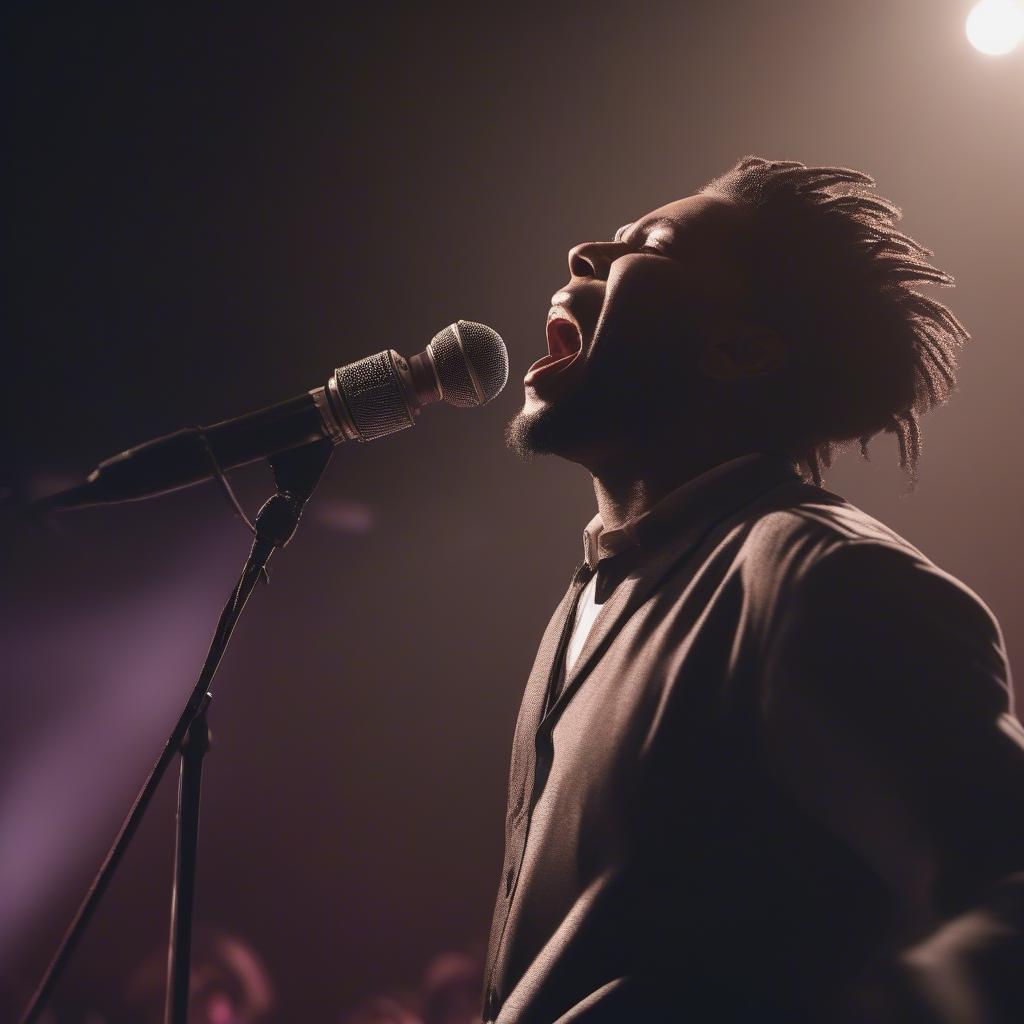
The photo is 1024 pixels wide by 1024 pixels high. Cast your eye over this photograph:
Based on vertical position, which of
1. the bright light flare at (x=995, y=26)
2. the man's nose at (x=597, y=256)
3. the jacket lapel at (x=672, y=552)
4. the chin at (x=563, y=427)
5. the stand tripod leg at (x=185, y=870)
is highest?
the bright light flare at (x=995, y=26)

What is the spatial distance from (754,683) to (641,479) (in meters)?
0.57

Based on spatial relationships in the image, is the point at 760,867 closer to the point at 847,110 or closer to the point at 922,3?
the point at 847,110

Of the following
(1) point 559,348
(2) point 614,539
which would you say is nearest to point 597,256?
(1) point 559,348

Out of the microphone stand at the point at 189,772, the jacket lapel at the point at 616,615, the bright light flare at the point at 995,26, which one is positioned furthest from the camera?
the bright light flare at the point at 995,26

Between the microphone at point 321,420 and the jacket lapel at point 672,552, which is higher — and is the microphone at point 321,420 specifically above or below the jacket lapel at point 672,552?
above

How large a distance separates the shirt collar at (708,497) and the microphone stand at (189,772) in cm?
58

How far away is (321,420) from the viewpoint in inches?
45.7

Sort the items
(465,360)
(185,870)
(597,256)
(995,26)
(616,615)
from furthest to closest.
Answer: (995,26) → (597,256) → (465,360) → (616,615) → (185,870)

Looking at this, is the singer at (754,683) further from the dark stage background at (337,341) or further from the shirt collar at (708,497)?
the dark stage background at (337,341)

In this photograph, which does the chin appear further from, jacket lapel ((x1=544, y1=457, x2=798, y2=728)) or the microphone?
jacket lapel ((x1=544, y1=457, x2=798, y2=728))

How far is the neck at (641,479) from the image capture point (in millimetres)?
1266

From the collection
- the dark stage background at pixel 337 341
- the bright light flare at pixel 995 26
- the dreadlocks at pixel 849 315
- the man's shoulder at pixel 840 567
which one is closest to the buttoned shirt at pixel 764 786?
the man's shoulder at pixel 840 567

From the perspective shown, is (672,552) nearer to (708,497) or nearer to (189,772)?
(708,497)

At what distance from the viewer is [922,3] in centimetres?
239
